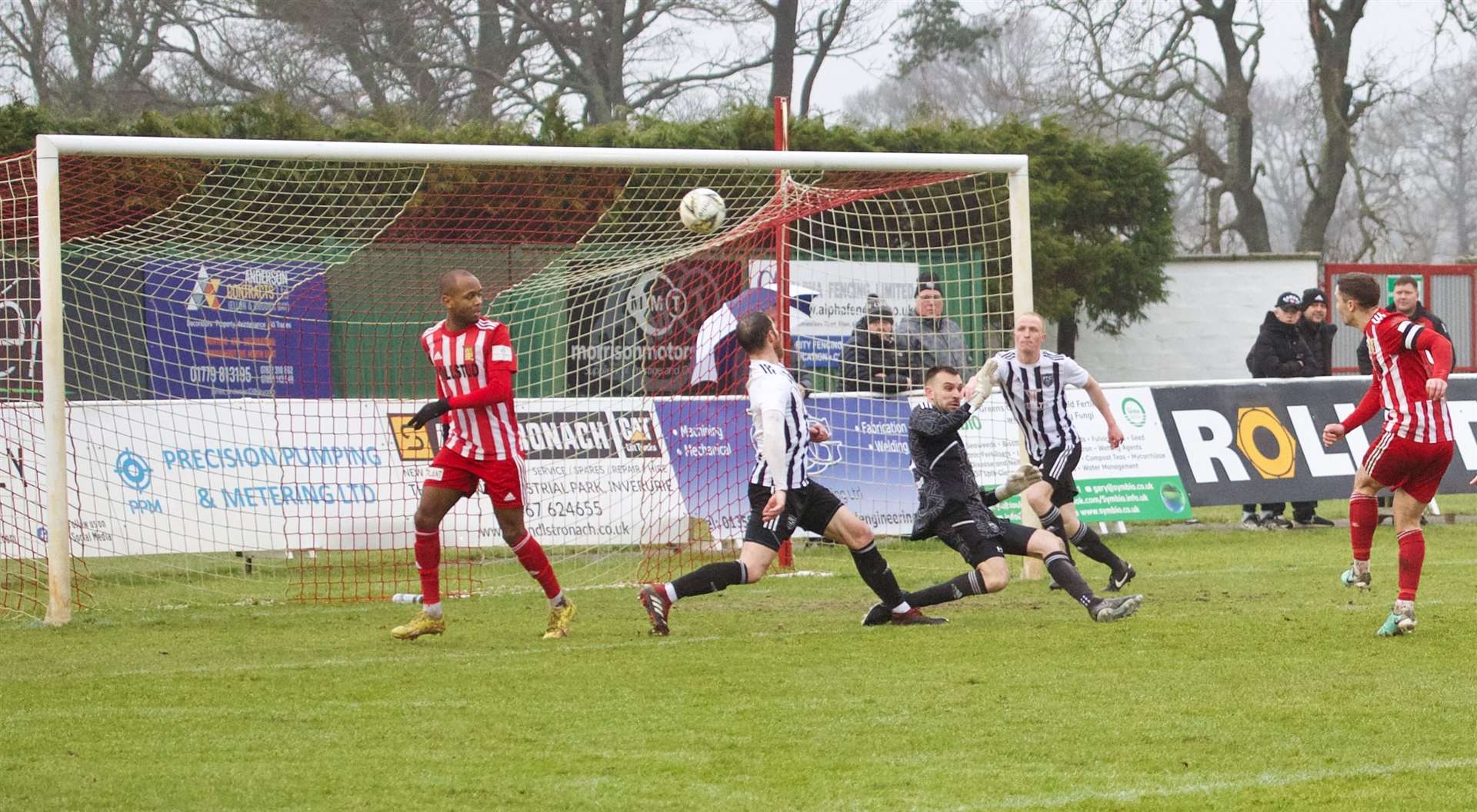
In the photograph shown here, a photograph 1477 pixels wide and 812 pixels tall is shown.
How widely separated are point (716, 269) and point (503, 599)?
3.97m

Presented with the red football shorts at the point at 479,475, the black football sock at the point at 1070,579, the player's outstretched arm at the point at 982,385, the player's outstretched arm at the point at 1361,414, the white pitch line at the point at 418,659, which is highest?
the player's outstretched arm at the point at 982,385

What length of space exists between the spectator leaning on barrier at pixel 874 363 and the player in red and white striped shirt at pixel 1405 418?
563 centimetres

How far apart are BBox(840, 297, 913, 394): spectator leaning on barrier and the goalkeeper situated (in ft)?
15.6

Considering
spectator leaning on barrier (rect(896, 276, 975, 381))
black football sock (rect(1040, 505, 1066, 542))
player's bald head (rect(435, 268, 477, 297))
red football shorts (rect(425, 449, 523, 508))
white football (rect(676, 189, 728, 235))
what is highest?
white football (rect(676, 189, 728, 235))

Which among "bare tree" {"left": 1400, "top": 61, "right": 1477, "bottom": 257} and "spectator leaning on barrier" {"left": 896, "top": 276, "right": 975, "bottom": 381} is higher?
"bare tree" {"left": 1400, "top": 61, "right": 1477, "bottom": 257}

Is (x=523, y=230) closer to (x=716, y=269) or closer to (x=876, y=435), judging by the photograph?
(x=716, y=269)

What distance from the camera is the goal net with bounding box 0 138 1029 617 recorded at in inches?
487

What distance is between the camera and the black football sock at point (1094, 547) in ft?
35.0

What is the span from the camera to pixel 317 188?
13.6m

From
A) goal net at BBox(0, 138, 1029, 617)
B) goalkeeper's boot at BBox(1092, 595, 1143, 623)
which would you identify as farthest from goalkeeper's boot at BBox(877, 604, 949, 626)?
goal net at BBox(0, 138, 1029, 617)

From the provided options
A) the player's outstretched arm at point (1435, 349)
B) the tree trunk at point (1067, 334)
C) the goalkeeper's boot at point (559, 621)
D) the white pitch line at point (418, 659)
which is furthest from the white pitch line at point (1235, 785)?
the tree trunk at point (1067, 334)

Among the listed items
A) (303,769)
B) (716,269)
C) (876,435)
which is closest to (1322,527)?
(876,435)

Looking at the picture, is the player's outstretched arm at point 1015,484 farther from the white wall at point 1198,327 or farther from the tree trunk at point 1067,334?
the white wall at point 1198,327

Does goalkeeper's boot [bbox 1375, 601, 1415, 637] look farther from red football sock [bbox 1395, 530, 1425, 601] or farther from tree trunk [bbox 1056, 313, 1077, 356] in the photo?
tree trunk [bbox 1056, 313, 1077, 356]
